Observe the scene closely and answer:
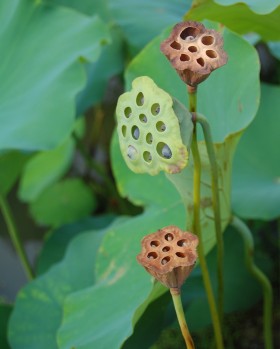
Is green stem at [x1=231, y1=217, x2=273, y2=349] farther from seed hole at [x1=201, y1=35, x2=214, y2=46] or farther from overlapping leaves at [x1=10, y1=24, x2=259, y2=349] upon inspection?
seed hole at [x1=201, y1=35, x2=214, y2=46]

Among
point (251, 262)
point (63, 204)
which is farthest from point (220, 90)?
point (63, 204)

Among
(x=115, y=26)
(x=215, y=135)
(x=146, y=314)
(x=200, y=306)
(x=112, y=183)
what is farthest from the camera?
(x=112, y=183)

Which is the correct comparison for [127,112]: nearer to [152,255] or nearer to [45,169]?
[152,255]

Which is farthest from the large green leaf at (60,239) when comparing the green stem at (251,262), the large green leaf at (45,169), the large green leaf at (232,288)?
the green stem at (251,262)

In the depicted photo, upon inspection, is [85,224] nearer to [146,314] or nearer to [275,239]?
[275,239]

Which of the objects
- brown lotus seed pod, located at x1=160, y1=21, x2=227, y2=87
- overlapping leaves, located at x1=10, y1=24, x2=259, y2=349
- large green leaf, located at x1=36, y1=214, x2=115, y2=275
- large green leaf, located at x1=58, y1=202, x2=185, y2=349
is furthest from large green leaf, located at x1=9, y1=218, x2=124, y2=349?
brown lotus seed pod, located at x1=160, y1=21, x2=227, y2=87

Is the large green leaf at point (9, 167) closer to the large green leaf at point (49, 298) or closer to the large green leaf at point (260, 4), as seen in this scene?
the large green leaf at point (49, 298)

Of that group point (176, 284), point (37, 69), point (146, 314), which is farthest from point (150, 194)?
point (176, 284)
